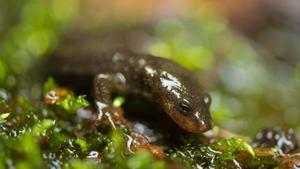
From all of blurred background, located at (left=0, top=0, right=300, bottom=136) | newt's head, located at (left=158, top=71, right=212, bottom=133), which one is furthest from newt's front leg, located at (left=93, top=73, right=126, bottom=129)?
blurred background, located at (left=0, top=0, right=300, bottom=136)

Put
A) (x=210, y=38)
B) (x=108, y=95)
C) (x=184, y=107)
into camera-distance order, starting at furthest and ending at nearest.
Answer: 1. (x=210, y=38)
2. (x=108, y=95)
3. (x=184, y=107)

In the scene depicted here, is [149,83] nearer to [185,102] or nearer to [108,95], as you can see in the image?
[108,95]

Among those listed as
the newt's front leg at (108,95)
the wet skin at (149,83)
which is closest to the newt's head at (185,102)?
the wet skin at (149,83)

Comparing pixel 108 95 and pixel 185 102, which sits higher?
pixel 185 102

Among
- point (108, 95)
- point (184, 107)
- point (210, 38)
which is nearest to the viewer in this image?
point (184, 107)

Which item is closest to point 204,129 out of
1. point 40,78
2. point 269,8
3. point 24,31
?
point 40,78

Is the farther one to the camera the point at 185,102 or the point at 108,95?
the point at 108,95

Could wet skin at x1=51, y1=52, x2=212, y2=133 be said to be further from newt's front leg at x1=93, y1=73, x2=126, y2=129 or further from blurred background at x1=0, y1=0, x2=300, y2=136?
blurred background at x1=0, y1=0, x2=300, y2=136

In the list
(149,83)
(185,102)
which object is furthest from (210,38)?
(185,102)
